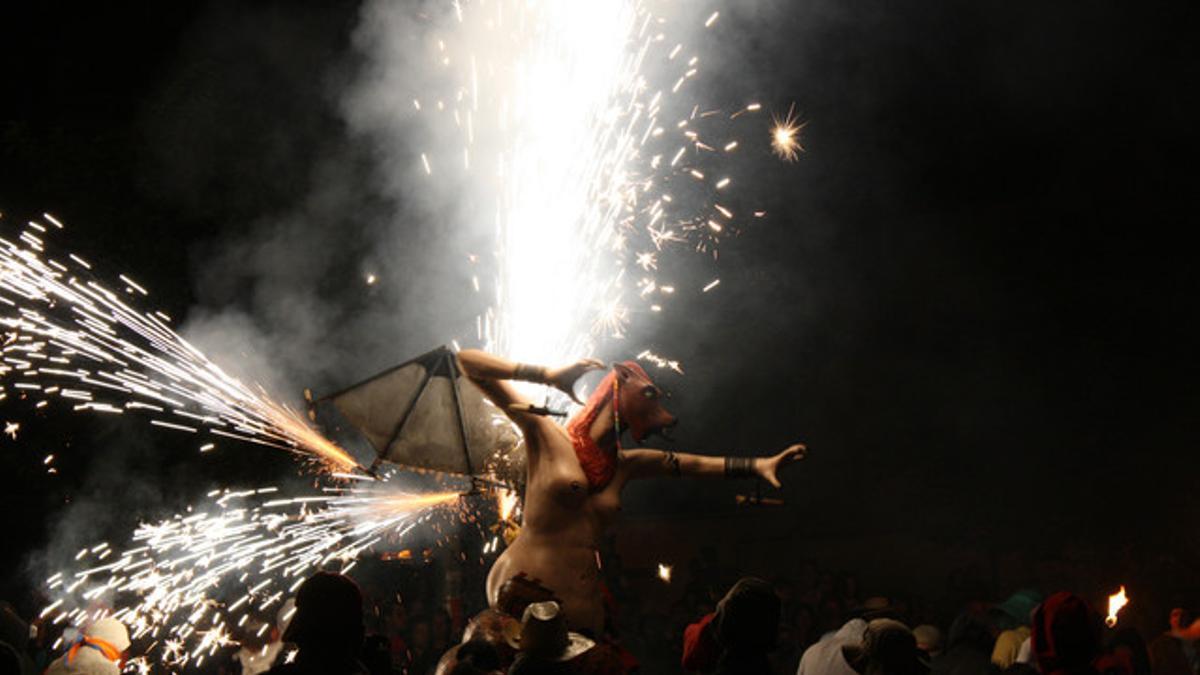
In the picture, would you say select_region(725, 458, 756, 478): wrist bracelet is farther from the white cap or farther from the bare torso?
the white cap

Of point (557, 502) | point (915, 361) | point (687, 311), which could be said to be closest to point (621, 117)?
point (557, 502)

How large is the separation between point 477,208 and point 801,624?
578cm

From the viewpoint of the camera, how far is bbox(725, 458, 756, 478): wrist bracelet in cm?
549

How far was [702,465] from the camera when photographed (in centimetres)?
553

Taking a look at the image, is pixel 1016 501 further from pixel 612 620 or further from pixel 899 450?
pixel 612 620

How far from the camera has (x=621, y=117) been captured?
781 cm

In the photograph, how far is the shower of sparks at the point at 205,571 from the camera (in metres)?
8.12

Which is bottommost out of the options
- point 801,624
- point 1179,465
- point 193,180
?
point 801,624

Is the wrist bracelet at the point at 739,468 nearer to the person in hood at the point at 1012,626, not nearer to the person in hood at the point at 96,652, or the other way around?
the person in hood at the point at 1012,626

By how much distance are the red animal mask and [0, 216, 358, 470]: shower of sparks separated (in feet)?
10.4

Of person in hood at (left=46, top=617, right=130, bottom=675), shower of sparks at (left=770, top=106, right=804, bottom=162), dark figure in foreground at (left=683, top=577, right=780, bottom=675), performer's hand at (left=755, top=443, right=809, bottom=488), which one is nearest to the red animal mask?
performer's hand at (left=755, top=443, right=809, bottom=488)

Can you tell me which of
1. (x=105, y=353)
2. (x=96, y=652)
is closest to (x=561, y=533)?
(x=96, y=652)

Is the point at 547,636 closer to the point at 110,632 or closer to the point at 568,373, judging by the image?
the point at 568,373

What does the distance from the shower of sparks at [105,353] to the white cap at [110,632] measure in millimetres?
1775
